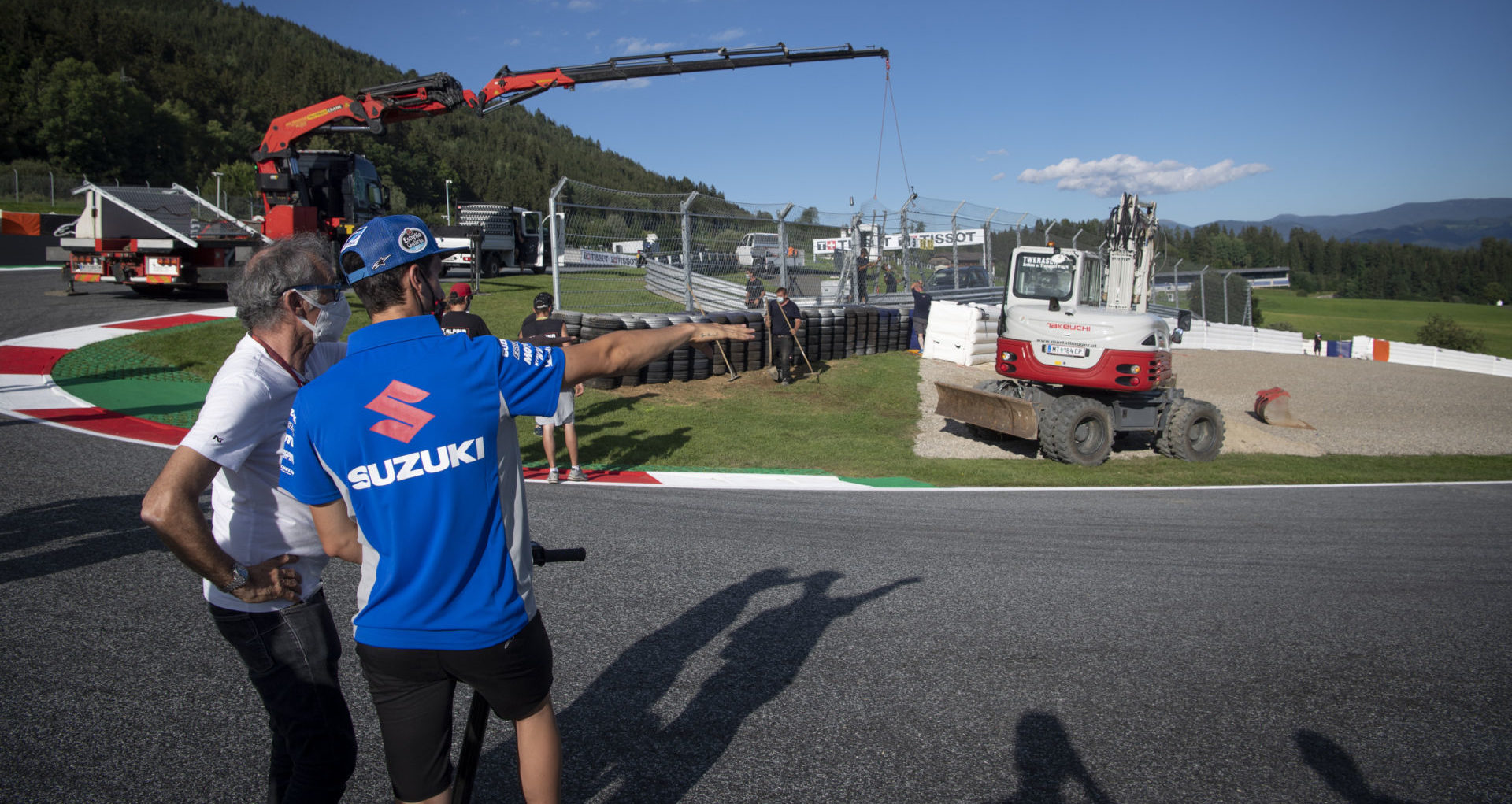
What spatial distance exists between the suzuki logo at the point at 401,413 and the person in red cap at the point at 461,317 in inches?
189

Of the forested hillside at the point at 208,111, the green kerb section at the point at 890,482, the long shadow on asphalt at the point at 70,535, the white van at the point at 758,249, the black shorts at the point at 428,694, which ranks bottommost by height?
the green kerb section at the point at 890,482

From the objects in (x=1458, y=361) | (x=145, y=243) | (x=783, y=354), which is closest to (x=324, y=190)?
(x=145, y=243)

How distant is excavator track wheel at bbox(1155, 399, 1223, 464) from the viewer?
35.2ft

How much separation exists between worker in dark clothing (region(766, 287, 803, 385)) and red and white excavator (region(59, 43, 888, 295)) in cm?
569

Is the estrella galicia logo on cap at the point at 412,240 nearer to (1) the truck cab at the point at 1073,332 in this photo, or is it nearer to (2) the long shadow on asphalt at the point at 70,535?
(2) the long shadow on asphalt at the point at 70,535

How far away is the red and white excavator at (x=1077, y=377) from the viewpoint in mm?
10000

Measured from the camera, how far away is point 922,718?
11.1 feet

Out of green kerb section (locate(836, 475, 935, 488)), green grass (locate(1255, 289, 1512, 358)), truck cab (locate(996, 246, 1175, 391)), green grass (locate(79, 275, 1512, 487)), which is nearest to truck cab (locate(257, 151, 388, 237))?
green grass (locate(79, 275, 1512, 487))

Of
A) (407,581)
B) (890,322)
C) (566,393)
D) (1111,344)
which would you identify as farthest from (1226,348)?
(407,581)

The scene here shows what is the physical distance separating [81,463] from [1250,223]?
14441 centimetres

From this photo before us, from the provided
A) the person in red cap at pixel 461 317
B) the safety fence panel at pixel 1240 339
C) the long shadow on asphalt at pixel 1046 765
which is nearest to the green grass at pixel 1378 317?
the safety fence panel at pixel 1240 339

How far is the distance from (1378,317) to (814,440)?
76.0 m

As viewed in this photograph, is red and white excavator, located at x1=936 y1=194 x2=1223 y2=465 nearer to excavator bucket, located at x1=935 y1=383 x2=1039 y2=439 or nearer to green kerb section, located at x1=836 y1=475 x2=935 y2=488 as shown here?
excavator bucket, located at x1=935 y1=383 x2=1039 y2=439

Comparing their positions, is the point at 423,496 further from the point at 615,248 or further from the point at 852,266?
the point at 852,266
